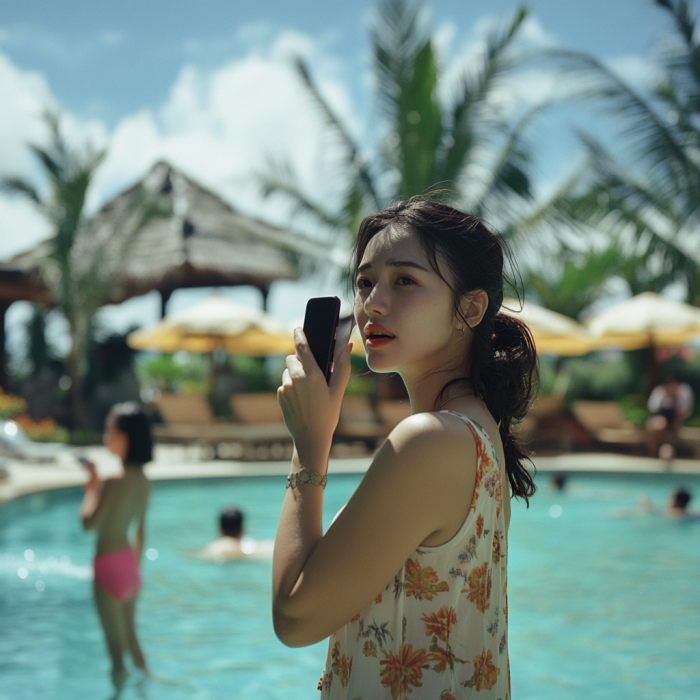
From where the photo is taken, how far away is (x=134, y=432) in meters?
4.08

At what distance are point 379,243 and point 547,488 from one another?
40.1 feet

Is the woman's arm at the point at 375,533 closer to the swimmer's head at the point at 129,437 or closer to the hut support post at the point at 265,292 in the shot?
the swimmer's head at the point at 129,437

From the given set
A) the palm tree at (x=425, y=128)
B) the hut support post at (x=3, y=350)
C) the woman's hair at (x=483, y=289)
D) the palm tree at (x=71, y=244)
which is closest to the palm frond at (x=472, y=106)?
the palm tree at (x=425, y=128)

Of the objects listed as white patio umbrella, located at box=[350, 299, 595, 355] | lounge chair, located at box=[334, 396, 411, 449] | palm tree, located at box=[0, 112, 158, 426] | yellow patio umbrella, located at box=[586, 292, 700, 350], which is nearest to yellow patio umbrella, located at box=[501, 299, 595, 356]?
white patio umbrella, located at box=[350, 299, 595, 355]

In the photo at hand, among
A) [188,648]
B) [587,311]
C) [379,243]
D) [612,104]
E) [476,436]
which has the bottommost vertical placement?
[188,648]

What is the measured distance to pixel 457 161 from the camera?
14891 millimetres

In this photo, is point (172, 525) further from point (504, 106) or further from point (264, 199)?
point (504, 106)

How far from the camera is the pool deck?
34.4 ft

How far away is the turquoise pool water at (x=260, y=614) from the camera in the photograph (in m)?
4.94

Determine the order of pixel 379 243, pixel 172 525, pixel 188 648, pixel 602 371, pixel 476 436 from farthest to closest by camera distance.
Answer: pixel 602 371, pixel 172 525, pixel 188 648, pixel 379 243, pixel 476 436

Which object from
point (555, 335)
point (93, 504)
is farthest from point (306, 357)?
point (555, 335)

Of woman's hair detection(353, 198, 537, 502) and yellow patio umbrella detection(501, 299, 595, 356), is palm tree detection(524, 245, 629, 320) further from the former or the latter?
woman's hair detection(353, 198, 537, 502)

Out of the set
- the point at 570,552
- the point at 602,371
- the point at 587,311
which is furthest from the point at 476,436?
the point at 587,311

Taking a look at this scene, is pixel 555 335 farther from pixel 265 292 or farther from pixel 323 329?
pixel 323 329
